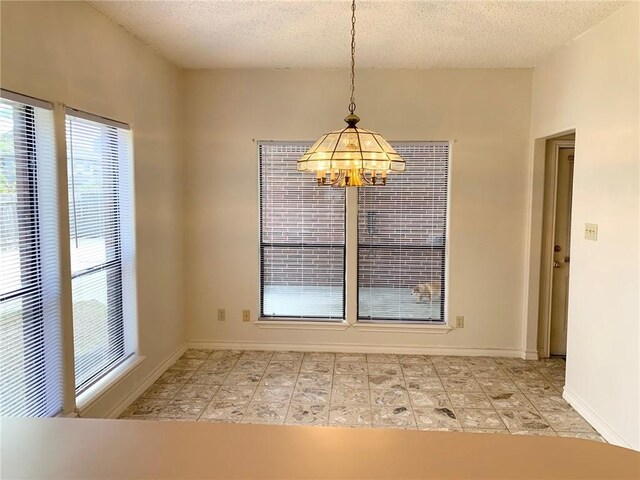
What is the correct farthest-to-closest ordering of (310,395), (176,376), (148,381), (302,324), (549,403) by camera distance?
1. (302,324)
2. (176,376)
3. (148,381)
4. (310,395)
5. (549,403)

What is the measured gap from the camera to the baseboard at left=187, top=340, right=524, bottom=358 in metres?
4.28

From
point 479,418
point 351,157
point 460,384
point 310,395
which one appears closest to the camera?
point 351,157

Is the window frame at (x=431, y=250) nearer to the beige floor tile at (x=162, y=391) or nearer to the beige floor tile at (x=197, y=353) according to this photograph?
the beige floor tile at (x=197, y=353)

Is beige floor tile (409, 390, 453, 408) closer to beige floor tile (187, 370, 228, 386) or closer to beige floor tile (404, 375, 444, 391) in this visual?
beige floor tile (404, 375, 444, 391)

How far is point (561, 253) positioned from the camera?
13.7ft

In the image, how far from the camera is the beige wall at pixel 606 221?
2.58 meters

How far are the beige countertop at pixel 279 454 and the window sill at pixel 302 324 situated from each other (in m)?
3.66

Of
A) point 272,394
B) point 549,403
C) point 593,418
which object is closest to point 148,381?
point 272,394

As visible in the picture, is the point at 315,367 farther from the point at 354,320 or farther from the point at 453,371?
the point at 453,371

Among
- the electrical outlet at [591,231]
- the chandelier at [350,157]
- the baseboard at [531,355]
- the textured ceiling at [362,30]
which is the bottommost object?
the baseboard at [531,355]

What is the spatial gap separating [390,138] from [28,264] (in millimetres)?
3110

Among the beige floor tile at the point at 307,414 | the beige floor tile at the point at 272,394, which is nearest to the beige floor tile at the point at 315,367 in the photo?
the beige floor tile at the point at 272,394

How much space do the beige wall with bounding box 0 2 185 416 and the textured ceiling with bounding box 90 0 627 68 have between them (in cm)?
22

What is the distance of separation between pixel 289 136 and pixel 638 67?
2.75 m
